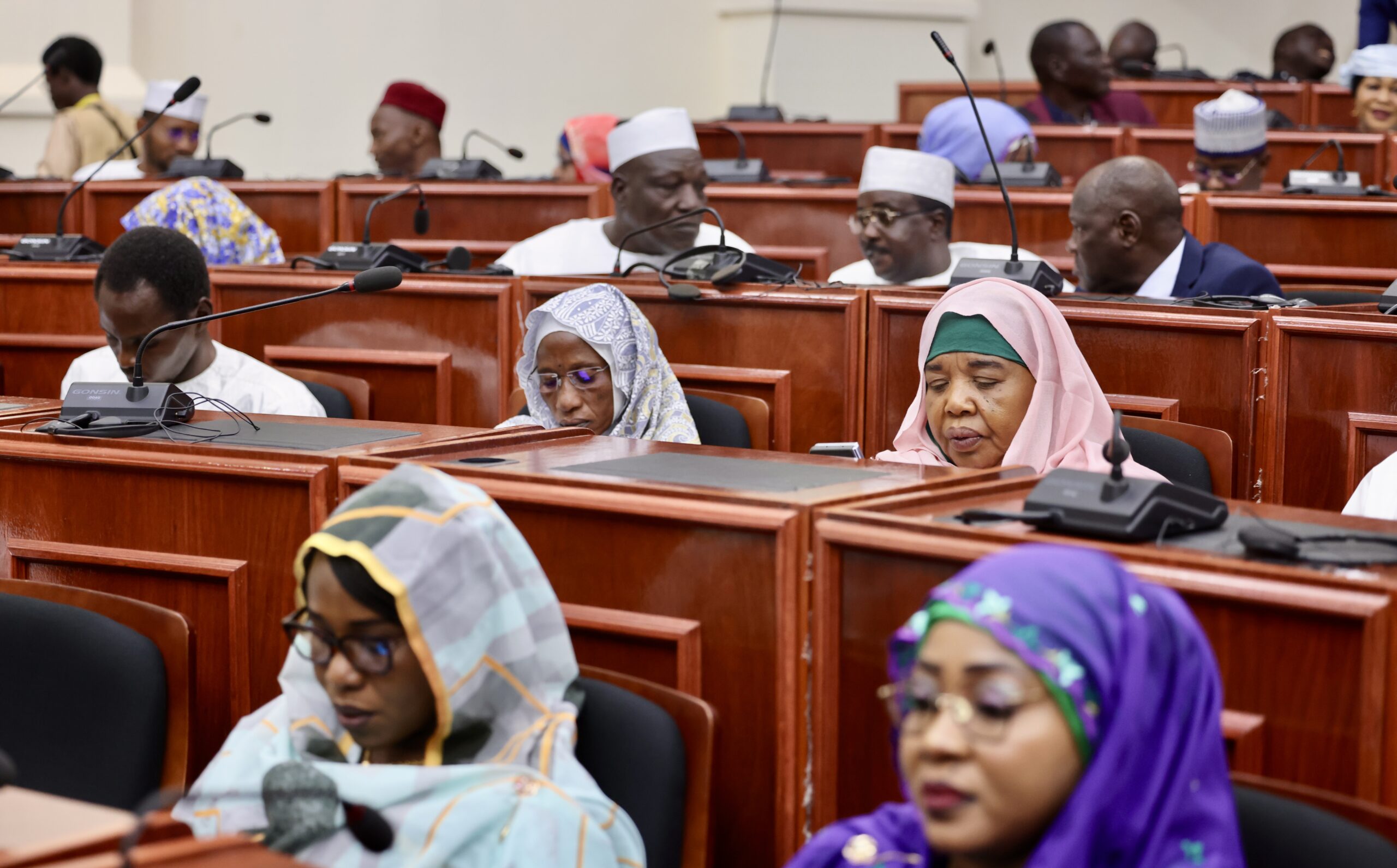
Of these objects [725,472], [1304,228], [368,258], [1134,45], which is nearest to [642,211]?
[368,258]

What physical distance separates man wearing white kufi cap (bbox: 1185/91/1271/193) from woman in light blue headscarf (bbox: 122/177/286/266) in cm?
282

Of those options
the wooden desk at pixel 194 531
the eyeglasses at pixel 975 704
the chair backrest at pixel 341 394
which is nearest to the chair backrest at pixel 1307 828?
the eyeglasses at pixel 975 704

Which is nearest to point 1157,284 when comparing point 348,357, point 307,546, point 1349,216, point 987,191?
point 1349,216

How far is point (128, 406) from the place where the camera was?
2078 mm

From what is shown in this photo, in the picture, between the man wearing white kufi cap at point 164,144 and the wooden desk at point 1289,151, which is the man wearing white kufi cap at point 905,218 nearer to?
the wooden desk at point 1289,151

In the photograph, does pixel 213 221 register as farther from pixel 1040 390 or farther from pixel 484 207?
pixel 1040 390

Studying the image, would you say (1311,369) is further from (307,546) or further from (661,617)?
(307,546)

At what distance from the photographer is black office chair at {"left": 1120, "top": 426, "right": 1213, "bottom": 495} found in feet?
7.97

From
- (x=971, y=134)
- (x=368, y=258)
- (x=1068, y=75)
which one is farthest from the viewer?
(x=1068, y=75)

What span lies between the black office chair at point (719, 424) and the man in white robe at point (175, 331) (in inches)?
28.1

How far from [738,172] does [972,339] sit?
249 cm

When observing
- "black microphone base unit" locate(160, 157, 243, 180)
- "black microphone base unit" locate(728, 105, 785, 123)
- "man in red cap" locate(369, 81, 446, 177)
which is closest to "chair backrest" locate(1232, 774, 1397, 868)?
"black microphone base unit" locate(160, 157, 243, 180)

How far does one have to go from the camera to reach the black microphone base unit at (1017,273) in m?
2.91

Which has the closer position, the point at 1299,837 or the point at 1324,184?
the point at 1299,837
